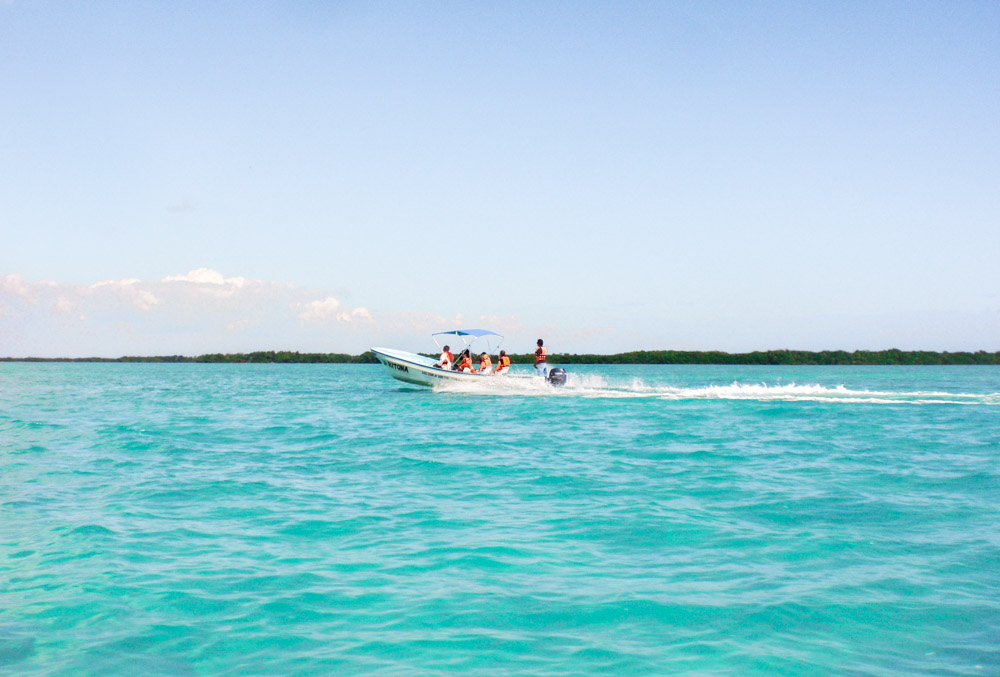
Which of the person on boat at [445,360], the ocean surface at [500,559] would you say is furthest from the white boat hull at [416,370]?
the ocean surface at [500,559]

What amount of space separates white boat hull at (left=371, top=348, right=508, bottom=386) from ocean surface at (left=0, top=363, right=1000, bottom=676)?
51.3 feet

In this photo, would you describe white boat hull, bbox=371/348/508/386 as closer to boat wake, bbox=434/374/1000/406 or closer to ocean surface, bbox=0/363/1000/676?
boat wake, bbox=434/374/1000/406

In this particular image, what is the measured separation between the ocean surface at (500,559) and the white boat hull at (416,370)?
15628 mm

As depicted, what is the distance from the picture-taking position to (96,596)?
6.09m

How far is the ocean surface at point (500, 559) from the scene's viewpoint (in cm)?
506

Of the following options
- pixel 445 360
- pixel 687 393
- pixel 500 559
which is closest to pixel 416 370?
pixel 445 360

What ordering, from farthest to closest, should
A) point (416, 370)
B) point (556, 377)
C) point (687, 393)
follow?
point (416, 370) < point (687, 393) < point (556, 377)

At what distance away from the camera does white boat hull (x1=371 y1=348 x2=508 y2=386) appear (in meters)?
31.7

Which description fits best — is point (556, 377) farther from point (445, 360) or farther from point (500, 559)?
point (500, 559)

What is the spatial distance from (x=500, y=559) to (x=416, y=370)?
2617 cm

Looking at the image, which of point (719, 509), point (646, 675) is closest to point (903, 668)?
point (646, 675)

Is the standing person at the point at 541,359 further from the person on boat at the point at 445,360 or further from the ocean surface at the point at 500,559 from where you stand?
the ocean surface at the point at 500,559

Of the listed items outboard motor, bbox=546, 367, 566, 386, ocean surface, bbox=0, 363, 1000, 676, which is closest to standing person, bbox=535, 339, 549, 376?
outboard motor, bbox=546, 367, 566, 386

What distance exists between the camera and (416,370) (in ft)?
108
